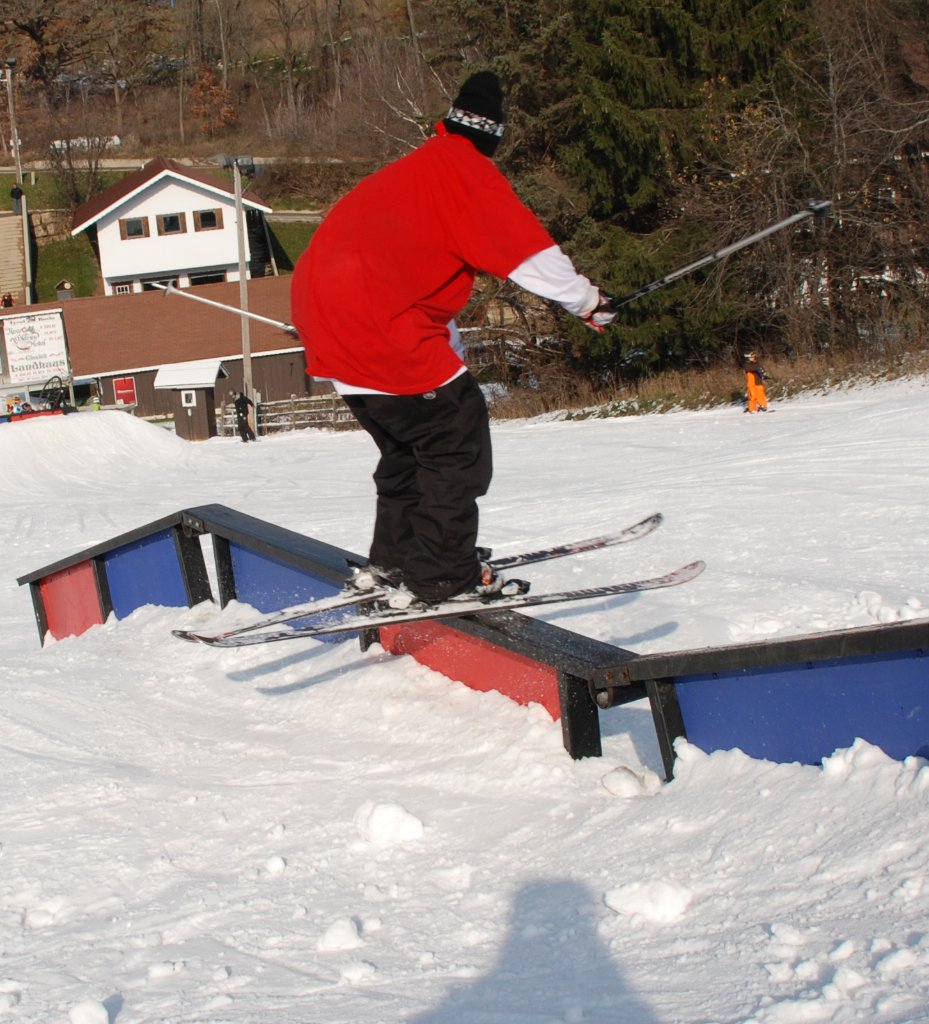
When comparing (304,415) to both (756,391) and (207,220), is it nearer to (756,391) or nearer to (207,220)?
(756,391)

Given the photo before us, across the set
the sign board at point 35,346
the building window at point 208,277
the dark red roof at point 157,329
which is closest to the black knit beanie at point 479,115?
the sign board at point 35,346

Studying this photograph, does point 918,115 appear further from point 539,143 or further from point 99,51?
point 99,51

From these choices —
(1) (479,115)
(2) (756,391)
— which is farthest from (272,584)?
(2) (756,391)

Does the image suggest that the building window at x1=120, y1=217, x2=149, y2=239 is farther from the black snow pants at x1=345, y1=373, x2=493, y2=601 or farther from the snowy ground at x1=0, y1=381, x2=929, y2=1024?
the black snow pants at x1=345, y1=373, x2=493, y2=601

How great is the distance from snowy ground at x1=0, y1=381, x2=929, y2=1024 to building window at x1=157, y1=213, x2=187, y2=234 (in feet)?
144

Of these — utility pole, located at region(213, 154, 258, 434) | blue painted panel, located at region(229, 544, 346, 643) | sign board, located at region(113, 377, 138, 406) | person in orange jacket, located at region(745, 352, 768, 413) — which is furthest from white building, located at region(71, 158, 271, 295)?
blue painted panel, located at region(229, 544, 346, 643)

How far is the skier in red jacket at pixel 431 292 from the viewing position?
133 inches

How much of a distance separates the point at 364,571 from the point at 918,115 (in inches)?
891

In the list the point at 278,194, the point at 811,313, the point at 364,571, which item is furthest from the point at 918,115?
the point at 278,194

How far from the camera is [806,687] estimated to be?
9.30ft

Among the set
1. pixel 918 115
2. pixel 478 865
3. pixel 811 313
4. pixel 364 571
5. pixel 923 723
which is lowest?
pixel 478 865

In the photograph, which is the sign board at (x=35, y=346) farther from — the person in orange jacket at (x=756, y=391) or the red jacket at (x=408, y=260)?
the red jacket at (x=408, y=260)

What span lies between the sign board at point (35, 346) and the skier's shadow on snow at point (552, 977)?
33514 mm

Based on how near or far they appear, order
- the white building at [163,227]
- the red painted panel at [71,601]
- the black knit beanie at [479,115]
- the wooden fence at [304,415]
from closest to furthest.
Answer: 1. the black knit beanie at [479,115]
2. the red painted panel at [71,601]
3. the wooden fence at [304,415]
4. the white building at [163,227]
